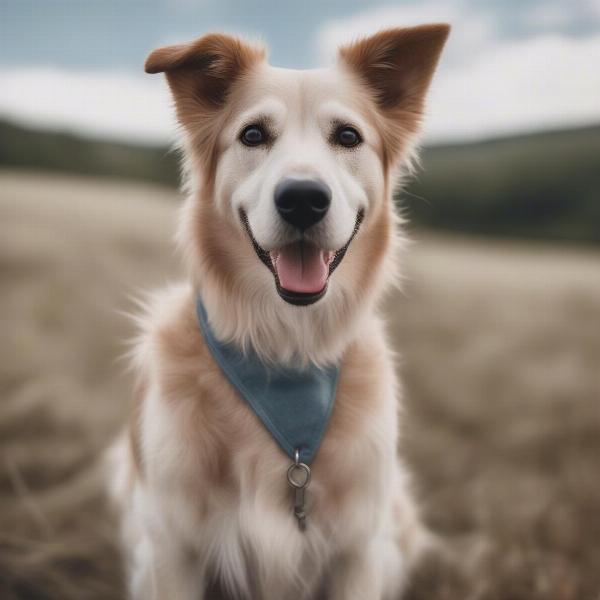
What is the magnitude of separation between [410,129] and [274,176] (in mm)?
806

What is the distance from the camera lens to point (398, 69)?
2.59m

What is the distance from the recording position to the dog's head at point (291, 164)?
7.34 ft

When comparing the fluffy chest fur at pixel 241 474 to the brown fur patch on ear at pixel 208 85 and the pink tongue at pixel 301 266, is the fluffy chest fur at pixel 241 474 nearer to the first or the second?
the pink tongue at pixel 301 266

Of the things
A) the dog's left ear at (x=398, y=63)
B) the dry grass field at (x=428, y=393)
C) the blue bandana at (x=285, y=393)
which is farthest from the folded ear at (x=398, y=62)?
the dry grass field at (x=428, y=393)

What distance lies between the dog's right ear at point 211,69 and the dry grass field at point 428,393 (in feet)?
4.74

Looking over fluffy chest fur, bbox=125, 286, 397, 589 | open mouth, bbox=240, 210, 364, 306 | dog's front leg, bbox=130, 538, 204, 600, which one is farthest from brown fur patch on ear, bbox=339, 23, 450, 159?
dog's front leg, bbox=130, 538, 204, 600

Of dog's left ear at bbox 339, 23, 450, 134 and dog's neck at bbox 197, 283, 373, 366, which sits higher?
dog's left ear at bbox 339, 23, 450, 134

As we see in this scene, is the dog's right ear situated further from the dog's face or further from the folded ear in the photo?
the folded ear

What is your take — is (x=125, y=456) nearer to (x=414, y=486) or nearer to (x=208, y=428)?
(x=208, y=428)

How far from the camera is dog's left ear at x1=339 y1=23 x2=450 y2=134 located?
2.48 metres

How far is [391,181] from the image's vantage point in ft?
8.74

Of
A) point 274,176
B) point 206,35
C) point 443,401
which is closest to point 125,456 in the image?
point 274,176

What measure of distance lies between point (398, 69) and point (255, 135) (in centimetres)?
67

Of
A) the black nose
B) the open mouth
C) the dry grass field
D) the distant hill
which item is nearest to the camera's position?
the black nose
